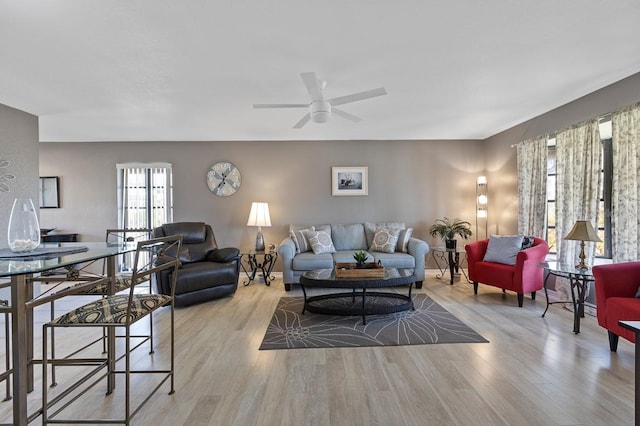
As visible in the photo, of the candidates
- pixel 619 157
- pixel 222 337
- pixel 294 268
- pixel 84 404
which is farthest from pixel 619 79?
pixel 84 404

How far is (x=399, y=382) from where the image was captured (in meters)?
2.27

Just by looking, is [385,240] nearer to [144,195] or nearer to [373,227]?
[373,227]

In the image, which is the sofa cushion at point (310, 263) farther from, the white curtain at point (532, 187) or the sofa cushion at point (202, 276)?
the white curtain at point (532, 187)

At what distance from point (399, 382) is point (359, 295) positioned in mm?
1888

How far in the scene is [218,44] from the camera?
101 inches

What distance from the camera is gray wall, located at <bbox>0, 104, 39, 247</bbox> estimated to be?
390cm

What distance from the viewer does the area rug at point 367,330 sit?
116 inches

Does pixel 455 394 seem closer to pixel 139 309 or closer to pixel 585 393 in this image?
pixel 585 393

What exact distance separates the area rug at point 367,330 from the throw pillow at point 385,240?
143 centimetres

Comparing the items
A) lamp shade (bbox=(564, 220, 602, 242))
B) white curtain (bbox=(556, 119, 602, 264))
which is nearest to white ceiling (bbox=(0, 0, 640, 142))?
white curtain (bbox=(556, 119, 602, 264))

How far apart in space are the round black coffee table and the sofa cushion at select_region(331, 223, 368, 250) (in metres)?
1.45

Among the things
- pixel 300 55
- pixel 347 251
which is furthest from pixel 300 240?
pixel 300 55

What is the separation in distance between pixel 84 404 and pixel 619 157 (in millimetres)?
4985

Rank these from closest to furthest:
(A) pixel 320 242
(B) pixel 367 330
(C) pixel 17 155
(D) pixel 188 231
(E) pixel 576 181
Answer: (B) pixel 367 330, (E) pixel 576 181, (C) pixel 17 155, (D) pixel 188 231, (A) pixel 320 242
